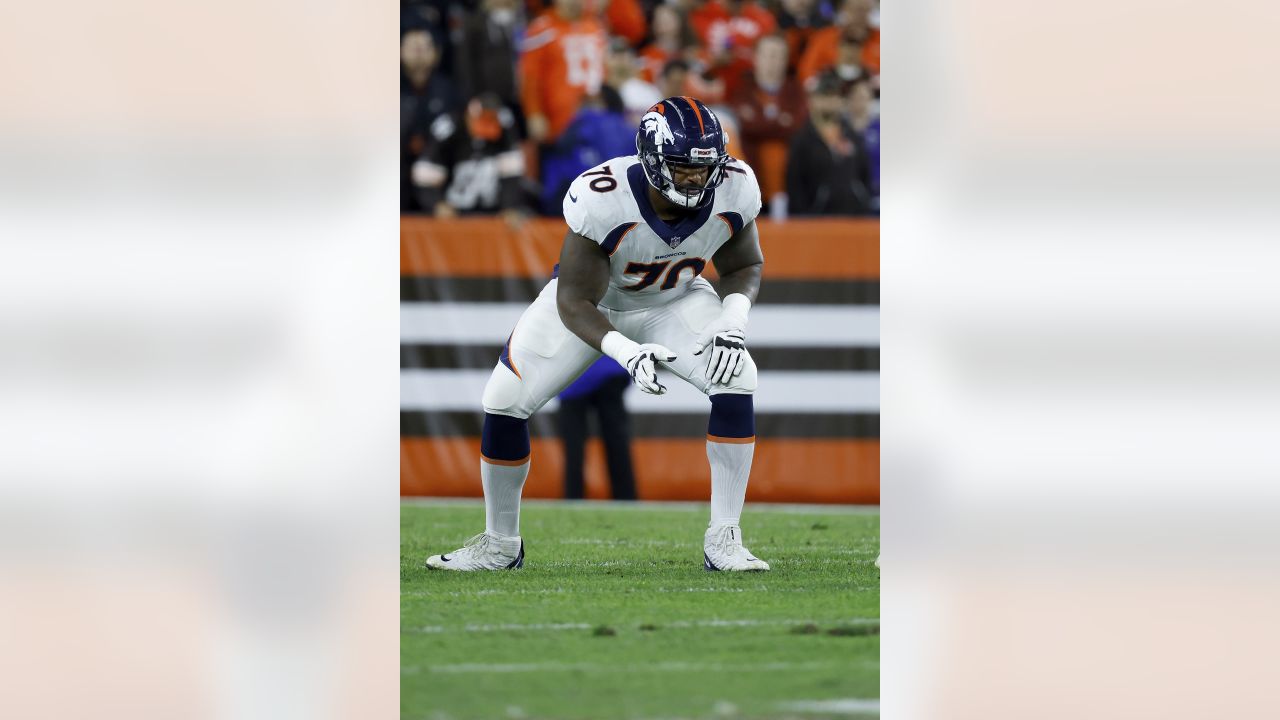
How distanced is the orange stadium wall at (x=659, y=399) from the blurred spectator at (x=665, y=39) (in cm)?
155

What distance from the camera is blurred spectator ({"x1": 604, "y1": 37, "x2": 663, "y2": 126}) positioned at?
284 inches

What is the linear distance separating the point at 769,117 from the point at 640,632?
445 cm

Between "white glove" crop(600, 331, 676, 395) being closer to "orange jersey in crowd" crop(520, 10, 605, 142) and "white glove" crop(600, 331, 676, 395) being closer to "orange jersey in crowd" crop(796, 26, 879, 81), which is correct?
"orange jersey in crowd" crop(520, 10, 605, 142)

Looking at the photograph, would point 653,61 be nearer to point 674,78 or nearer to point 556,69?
point 674,78

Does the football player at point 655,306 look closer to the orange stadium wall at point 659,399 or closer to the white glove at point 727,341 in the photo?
the white glove at point 727,341

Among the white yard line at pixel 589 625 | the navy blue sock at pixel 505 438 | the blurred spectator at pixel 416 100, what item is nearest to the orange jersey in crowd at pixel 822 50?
the blurred spectator at pixel 416 100

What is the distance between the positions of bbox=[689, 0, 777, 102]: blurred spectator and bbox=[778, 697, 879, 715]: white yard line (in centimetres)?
529

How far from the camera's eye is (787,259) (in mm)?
6914

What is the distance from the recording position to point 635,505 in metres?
6.71

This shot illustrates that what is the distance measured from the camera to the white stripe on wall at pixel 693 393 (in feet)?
22.5
